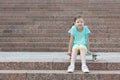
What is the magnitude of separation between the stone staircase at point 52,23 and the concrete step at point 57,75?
3532 mm

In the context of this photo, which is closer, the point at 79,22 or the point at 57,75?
the point at 57,75

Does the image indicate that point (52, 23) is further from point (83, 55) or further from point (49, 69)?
point (83, 55)

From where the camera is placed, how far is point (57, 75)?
6312 mm

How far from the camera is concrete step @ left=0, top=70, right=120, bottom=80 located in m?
6.23

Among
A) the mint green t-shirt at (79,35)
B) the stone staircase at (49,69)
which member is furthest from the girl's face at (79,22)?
the stone staircase at (49,69)

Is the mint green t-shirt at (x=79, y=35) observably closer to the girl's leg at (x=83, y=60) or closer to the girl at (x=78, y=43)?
the girl at (x=78, y=43)

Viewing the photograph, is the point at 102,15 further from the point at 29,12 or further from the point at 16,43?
the point at 16,43

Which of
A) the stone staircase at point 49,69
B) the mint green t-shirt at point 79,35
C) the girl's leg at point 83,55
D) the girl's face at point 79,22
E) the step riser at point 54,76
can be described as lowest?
the step riser at point 54,76

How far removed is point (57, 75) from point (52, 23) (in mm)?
5584

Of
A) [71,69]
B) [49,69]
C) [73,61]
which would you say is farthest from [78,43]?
[49,69]

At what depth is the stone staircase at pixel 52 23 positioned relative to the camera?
1023 centimetres

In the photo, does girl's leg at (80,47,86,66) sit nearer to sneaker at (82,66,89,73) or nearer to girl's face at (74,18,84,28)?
sneaker at (82,66,89,73)

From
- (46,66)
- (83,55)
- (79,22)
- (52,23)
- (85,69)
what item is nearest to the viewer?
(85,69)

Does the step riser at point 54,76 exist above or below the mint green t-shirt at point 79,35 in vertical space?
below
